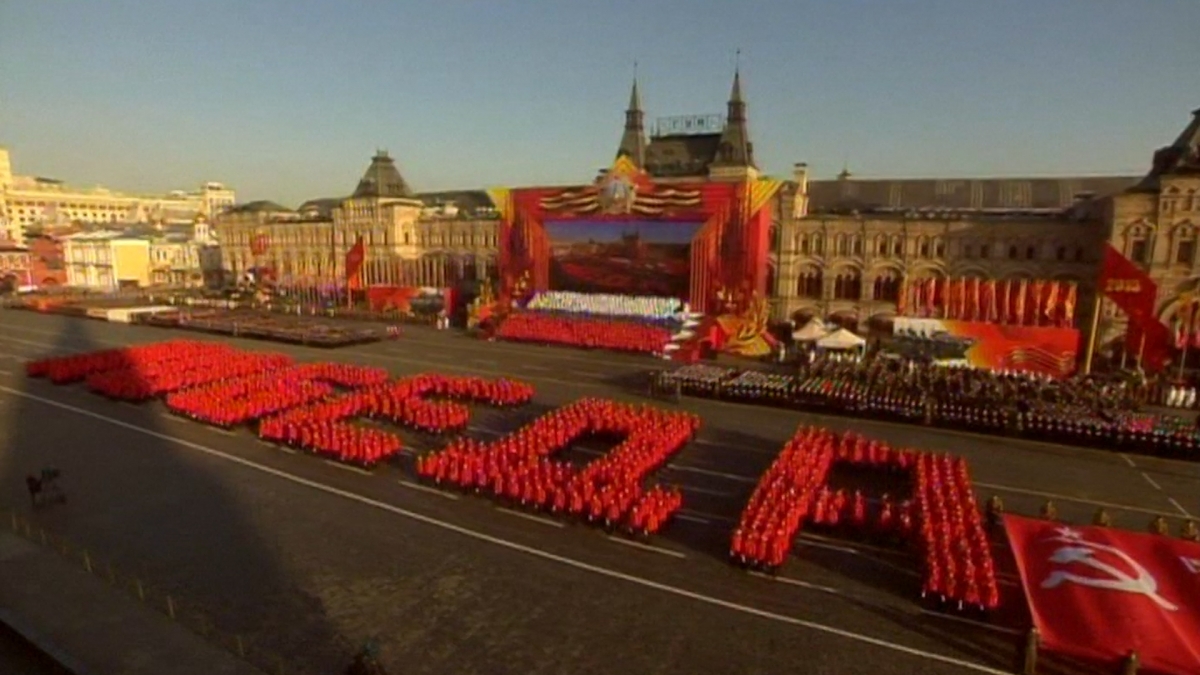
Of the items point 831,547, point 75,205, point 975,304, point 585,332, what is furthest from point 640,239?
point 75,205

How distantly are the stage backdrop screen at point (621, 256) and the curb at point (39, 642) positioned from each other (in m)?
39.0

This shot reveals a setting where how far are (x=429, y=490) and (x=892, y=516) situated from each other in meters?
13.3

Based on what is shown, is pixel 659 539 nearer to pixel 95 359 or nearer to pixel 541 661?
pixel 541 661

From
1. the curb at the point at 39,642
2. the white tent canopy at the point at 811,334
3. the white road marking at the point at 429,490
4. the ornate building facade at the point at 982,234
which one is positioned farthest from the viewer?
the white tent canopy at the point at 811,334

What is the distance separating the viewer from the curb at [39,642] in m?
11.1

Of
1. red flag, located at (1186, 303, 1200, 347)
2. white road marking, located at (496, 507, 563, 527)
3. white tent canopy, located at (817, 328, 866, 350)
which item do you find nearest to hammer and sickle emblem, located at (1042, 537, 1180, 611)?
white road marking, located at (496, 507, 563, 527)

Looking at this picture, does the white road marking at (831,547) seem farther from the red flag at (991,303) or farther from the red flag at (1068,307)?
the red flag at (1068,307)

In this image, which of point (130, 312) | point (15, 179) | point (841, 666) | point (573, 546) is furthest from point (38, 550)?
point (15, 179)

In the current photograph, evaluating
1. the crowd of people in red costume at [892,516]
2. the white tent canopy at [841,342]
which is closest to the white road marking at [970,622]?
the crowd of people in red costume at [892,516]

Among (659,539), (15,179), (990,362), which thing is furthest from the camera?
(15,179)

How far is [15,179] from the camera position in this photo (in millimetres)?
152125

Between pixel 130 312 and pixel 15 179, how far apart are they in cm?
13745

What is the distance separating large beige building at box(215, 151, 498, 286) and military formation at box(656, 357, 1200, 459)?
1537 inches

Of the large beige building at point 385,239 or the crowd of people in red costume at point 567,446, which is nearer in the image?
the crowd of people in red costume at point 567,446
